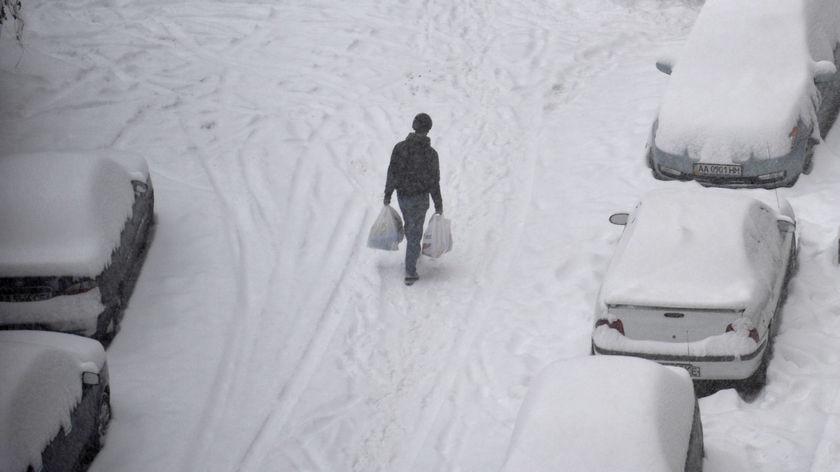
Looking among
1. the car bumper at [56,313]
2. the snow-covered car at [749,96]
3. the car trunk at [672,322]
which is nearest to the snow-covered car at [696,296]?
the car trunk at [672,322]

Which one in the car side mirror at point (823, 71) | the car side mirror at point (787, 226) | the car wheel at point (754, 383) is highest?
the car side mirror at point (823, 71)

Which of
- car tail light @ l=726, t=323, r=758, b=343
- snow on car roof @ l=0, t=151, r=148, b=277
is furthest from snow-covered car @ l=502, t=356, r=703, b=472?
snow on car roof @ l=0, t=151, r=148, b=277

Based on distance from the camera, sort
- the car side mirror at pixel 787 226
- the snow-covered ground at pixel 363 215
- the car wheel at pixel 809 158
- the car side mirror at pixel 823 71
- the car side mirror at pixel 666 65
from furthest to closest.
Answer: the car side mirror at pixel 666 65
the car side mirror at pixel 823 71
the car wheel at pixel 809 158
the car side mirror at pixel 787 226
the snow-covered ground at pixel 363 215

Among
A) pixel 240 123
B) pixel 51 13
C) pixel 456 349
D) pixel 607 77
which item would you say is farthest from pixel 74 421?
pixel 51 13

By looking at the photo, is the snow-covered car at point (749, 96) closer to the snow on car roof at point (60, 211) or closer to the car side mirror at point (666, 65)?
the car side mirror at point (666, 65)

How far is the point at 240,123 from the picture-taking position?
52.7 feet

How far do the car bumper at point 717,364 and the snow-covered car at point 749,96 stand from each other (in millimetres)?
4284

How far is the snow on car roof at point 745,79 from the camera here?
41.2 feet

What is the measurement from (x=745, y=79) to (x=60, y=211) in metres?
8.31

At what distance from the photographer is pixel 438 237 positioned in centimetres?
1160

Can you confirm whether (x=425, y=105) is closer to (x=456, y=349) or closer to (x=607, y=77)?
(x=607, y=77)

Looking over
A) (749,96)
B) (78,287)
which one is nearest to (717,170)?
(749,96)

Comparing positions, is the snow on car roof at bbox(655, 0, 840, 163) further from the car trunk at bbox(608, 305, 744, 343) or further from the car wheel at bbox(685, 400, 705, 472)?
the car wheel at bbox(685, 400, 705, 472)

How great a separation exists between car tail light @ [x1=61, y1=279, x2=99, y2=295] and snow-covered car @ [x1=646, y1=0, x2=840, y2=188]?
6.91 meters
